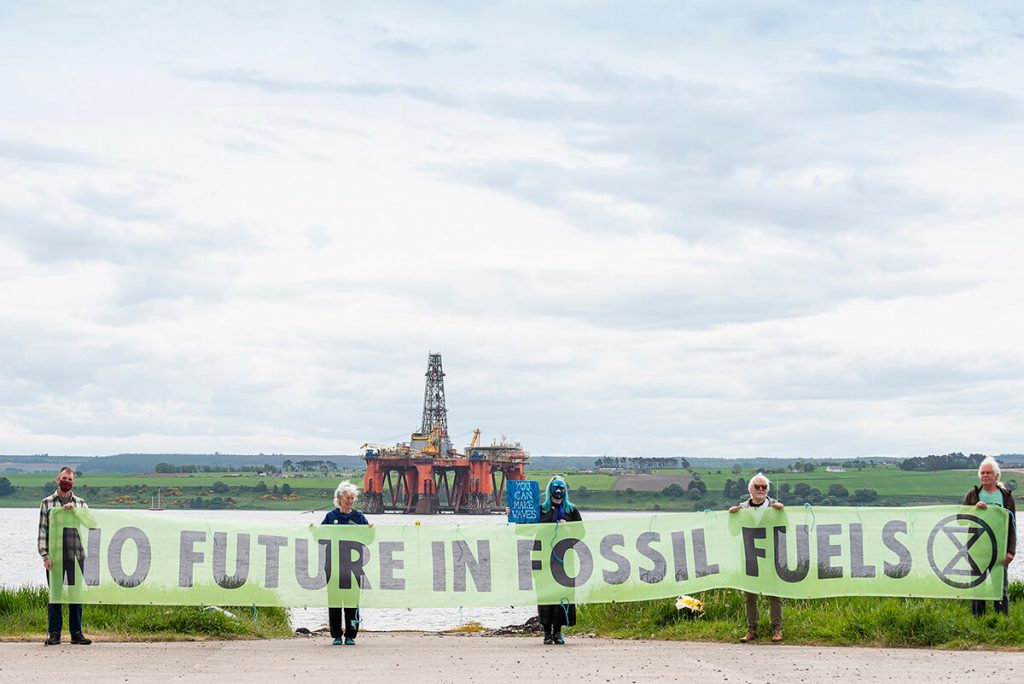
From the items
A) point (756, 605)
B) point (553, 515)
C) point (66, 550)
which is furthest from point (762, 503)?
point (66, 550)

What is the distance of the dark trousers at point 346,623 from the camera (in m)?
19.5

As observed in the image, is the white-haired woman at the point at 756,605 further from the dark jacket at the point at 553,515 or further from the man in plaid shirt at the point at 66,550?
the man in plaid shirt at the point at 66,550

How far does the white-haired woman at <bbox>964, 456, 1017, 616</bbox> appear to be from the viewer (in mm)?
19453

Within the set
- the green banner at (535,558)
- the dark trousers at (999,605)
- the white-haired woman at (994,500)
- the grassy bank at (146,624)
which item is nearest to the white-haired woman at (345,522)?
the green banner at (535,558)

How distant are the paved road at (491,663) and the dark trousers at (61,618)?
249 millimetres

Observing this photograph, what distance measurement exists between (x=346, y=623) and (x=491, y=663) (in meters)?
3.70

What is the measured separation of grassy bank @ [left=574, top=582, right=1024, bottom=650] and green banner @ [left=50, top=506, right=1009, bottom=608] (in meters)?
0.34

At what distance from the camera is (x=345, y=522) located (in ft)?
65.9

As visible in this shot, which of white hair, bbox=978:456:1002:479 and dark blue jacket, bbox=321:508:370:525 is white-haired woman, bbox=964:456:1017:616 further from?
dark blue jacket, bbox=321:508:370:525

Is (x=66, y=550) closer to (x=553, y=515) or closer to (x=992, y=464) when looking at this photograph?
(x=553, y=515)

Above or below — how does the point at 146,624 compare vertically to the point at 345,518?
below

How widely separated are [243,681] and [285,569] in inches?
216

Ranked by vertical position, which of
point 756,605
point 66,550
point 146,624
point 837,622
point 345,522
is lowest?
point 837,622

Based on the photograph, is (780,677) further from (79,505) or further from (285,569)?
(79,505)
